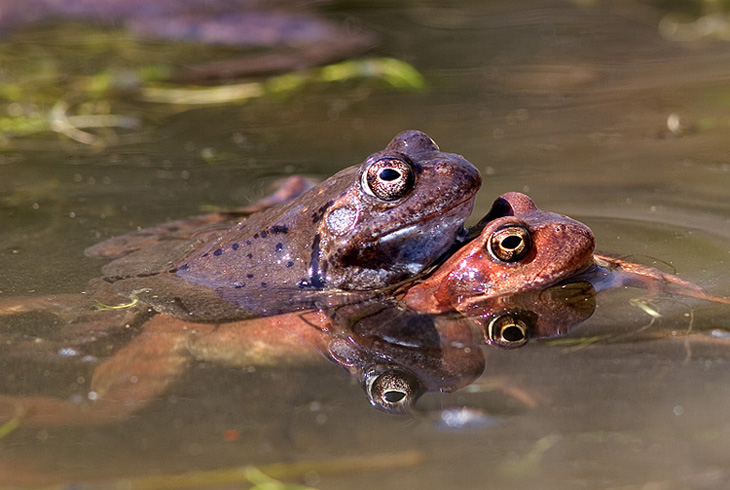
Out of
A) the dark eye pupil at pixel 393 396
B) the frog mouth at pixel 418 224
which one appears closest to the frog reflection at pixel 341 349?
the dark eye pupil at pixel 393 396

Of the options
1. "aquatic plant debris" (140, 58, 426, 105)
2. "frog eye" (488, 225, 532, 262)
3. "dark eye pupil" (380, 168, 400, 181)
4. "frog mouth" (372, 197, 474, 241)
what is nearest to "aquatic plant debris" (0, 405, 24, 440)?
"frog mouth" (372, 197, 474, 241)

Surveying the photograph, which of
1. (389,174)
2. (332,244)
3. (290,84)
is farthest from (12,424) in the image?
(290,84)

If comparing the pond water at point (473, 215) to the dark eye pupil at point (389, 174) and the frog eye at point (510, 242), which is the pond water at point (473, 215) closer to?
the frog eye at point (510, 242)

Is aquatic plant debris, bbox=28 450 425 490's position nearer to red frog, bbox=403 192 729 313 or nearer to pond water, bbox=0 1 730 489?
pond water, bbox=0 1 730 489

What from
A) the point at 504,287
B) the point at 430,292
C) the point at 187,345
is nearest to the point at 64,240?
the point at 187,345

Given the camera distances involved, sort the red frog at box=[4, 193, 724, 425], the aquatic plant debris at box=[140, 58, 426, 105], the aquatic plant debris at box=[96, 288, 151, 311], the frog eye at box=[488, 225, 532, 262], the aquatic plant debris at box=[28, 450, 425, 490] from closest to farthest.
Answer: the aquatic plant debris at box=[28, 450, 425, 490] → the red frog at box=[4, 193, 724, 425] → the frog eye at box=[488, 225, 532, 262] → the aquatic plant debris at box=[96, 288, 151, 311] → the aquatic plant debris at box=[140, 58, 426, 105]

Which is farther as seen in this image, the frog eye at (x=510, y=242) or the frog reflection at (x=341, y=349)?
the frog eye at (x=510, y=242)
